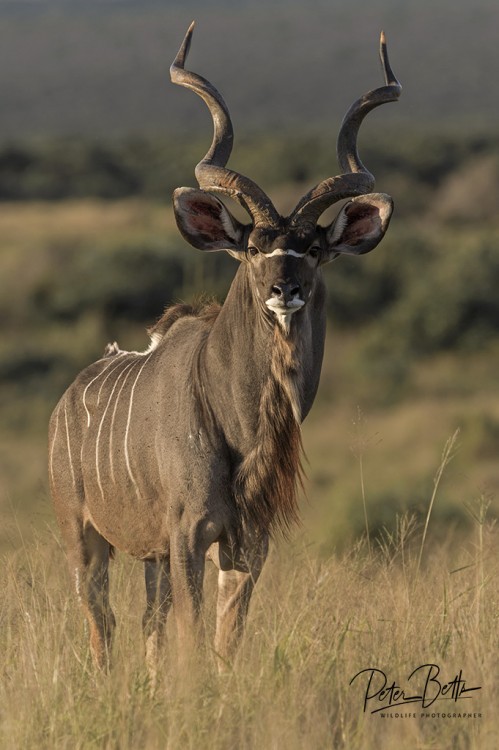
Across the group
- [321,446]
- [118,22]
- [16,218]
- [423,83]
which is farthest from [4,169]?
[118,22]

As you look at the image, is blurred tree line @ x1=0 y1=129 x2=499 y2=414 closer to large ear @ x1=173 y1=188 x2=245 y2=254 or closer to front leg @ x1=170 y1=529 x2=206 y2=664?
large ear @ x1=173 y1=188 x2=245 y2=254

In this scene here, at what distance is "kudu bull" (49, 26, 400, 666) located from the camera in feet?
19.5

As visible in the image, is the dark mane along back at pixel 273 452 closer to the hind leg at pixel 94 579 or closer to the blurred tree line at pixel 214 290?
the hind leg at pixel 94 579

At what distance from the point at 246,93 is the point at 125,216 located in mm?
61594

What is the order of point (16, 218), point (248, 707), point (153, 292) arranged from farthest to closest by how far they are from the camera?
point (16, 218) < point (153, 292) < point (248, 707)

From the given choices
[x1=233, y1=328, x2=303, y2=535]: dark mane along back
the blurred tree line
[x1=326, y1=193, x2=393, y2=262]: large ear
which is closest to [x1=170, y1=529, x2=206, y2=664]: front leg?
[x1=233, y1=328, x2=303, y2=535]: dark mane along back

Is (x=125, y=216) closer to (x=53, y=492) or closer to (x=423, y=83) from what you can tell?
(x=53, y=492)

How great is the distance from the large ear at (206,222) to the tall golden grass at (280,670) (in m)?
1.44

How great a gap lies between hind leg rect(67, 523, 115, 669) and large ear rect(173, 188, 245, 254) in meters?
1.51

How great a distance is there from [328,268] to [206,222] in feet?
83.0

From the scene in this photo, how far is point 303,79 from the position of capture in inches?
3947

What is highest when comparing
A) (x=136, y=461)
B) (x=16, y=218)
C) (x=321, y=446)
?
(x=16, y=218)

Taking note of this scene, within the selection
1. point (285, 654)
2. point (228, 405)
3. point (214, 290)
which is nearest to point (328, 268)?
point (214, 290)

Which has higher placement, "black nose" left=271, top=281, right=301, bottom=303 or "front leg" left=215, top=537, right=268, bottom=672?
"black nose" left=271, top=281, right=301, bottom=303
